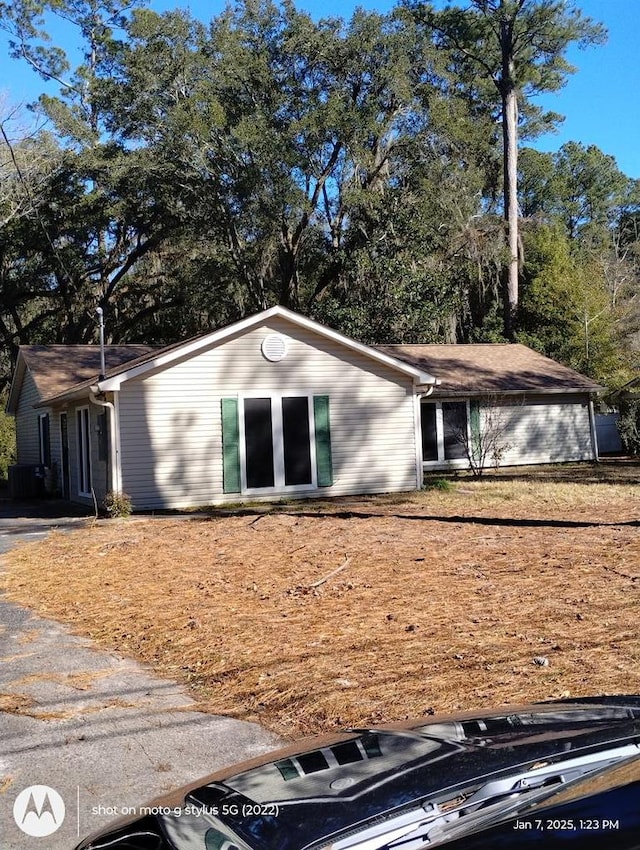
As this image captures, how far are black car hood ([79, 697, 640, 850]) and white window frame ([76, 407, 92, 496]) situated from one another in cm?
1507

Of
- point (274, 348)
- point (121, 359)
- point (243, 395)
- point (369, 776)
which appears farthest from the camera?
point (121, 359)

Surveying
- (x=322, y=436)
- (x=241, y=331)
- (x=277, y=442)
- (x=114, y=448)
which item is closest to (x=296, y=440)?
(x=277, y=442)

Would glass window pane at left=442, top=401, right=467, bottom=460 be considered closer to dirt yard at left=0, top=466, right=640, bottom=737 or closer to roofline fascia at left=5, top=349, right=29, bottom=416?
dirt yard at left=0, top=466, right=640, bottom=737

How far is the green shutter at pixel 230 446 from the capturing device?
15.8 meters

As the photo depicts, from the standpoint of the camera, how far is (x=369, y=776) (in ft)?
6.56

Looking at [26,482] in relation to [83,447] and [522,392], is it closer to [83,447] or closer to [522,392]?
[83,447]

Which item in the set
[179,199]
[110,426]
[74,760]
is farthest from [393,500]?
[179,199]

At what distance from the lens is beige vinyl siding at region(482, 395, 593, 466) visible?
23109 millimetres

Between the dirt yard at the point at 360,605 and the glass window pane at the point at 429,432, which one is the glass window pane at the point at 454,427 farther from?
the dirt yard at the point at 360,605

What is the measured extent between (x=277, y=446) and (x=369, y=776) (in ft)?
47.3

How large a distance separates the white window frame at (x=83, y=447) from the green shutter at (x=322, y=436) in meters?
4.63

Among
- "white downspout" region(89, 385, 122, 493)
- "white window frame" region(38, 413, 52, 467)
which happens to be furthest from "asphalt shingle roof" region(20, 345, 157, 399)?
"white downspout" region(89, 385, 122, 493)

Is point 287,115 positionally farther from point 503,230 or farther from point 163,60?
point 503,230

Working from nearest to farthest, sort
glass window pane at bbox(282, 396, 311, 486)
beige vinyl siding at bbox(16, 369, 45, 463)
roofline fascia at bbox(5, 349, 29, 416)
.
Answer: glass window pane at bbox(282, 396, 311, 486)
beige vinyl siding at bbox(16, 369, 45, 463)
roofline fascia at bbox(5, 349, 29, 416)
